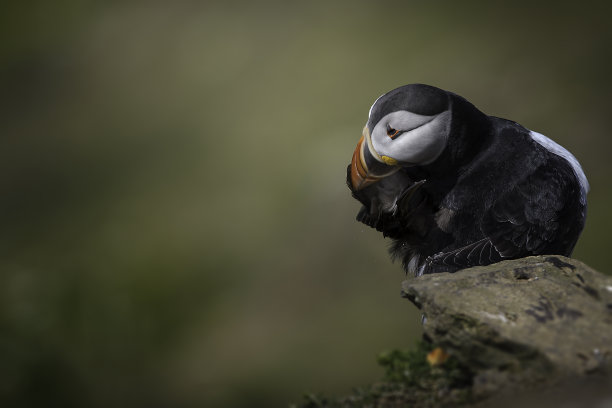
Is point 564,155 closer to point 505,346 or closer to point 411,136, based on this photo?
point 411,136

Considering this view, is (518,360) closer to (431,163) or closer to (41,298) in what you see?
(431,163)

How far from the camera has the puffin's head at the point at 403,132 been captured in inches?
111

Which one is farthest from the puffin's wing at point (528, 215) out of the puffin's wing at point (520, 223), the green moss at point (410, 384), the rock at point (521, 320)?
the green moss at point (410, 384)

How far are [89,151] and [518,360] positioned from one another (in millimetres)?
6334

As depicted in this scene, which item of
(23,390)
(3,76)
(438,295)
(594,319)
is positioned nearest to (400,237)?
(438,295)

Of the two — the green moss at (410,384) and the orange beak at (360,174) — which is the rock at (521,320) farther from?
the orange beak at (360,174)

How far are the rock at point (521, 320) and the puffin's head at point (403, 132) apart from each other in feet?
2.40

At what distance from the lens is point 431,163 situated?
2902 millimetres

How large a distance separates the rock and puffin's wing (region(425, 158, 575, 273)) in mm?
304

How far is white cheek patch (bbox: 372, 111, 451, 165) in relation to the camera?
281 centimetres

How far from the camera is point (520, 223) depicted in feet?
8.89

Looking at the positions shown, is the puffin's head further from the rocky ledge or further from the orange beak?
the rocky ledge

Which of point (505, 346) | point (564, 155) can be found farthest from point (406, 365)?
point (564, 155)

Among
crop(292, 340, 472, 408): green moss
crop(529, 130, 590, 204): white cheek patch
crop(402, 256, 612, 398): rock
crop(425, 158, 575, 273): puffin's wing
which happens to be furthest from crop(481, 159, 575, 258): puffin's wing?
crop(292, 340, 472, 408): green moss
